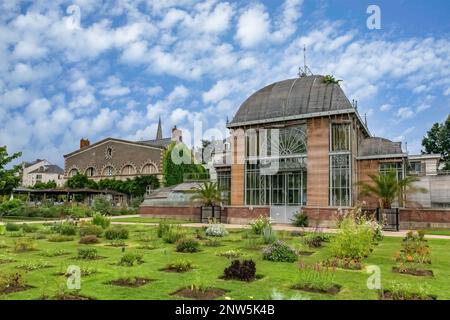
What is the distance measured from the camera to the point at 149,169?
A: 2574 inches

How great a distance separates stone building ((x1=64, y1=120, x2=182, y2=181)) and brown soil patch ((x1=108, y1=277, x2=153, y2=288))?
179 feet

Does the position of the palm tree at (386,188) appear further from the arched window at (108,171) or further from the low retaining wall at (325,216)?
the arched window at (108,171)

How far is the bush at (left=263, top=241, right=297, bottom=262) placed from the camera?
41.3ft

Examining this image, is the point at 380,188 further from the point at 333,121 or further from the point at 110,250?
the point at 110,250

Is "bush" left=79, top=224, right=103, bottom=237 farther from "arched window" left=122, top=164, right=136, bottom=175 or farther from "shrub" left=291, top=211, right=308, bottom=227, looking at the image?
"arched window" left=122, top=164, right=136, bottom=175

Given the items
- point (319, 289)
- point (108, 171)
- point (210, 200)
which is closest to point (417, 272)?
point (319, 289)

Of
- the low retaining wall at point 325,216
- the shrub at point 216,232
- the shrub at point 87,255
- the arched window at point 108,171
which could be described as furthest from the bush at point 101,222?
the arched window at point 108,171

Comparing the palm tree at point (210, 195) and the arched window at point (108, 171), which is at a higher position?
the arched window at point (108, 171)

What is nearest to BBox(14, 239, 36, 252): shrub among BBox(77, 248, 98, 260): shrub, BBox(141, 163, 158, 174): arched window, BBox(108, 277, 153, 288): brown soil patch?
BBox(77, 248, 98, 260): shrub

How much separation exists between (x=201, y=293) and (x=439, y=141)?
59178mm

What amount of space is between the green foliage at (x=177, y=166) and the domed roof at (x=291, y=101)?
1299 inches

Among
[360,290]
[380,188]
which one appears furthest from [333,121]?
[360,290]

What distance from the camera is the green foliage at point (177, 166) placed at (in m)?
63.7

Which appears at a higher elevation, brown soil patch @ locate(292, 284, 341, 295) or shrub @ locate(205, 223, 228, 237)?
shrub @ locate(205, 223, 228, 237)
